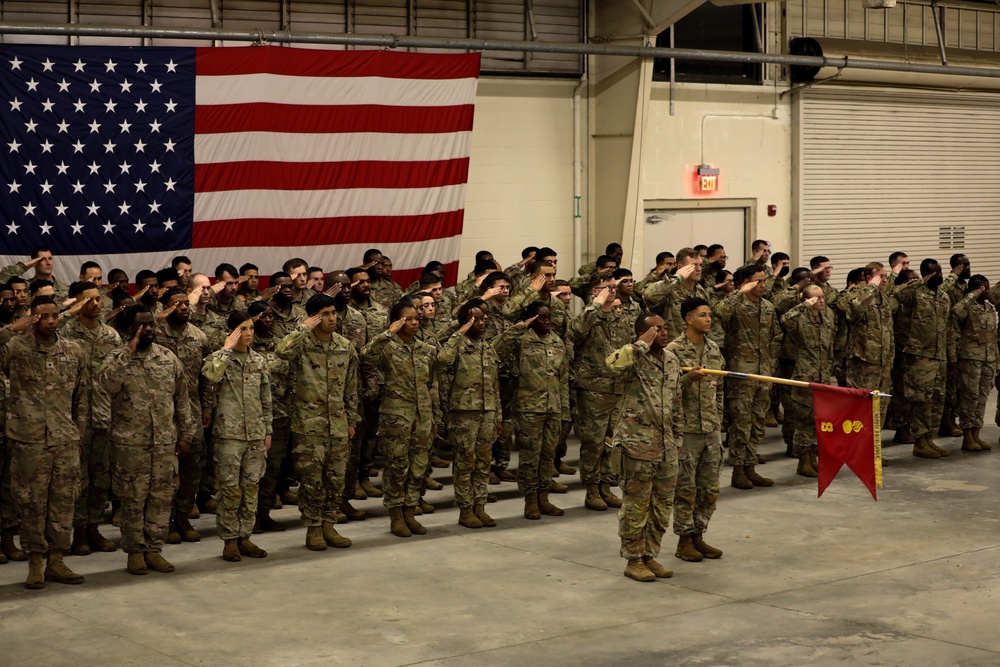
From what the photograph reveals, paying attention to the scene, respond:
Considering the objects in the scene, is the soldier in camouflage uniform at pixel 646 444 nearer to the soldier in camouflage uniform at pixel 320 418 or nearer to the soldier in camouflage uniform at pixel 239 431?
the soldier in camouflage uniform at pixel 320 418

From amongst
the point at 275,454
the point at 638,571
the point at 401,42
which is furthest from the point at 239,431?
the point at 401,42

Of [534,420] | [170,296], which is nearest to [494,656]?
[534,420]

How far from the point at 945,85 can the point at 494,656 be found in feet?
48.6

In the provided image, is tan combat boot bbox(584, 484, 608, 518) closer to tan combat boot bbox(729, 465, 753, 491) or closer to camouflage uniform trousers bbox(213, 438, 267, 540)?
tan combat boot bbox(729, 465, 753, 491)

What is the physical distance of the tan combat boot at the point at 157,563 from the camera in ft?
27.6

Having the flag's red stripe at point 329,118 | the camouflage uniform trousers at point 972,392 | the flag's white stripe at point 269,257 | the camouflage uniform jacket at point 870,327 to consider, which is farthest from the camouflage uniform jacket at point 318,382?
the camouflage uniform trousers at point 972,392

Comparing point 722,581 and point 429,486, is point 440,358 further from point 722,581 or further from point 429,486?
point 722,581

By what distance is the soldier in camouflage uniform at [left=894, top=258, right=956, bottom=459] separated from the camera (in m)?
12.4

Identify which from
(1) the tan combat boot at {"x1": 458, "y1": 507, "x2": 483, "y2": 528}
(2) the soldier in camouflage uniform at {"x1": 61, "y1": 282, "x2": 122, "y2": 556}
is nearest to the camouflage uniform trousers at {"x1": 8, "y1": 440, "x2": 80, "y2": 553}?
(2) the soldier in camouflage uniform at {"x1": 61, "y1": 282, "x2": 122, "y2": 556}

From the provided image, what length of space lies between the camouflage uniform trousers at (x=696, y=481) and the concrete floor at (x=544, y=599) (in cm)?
30

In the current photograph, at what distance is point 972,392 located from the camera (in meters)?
12.6

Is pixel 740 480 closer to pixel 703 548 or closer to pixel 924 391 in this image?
pixel 703 548

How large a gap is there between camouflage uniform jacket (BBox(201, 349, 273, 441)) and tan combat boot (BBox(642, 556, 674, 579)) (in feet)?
8.55

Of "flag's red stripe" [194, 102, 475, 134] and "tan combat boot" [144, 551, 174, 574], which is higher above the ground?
"flag's red stripe" [194, 102, 475, 134]
